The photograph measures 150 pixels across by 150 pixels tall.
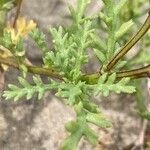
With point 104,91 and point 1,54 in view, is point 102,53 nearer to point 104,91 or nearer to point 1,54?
point 104,91

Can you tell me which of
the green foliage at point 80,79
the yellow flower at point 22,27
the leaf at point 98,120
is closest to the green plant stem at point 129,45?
the green foliage at point 80,79

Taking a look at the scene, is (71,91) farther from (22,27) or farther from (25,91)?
(22,27)

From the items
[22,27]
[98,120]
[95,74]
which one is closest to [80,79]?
[95,74]

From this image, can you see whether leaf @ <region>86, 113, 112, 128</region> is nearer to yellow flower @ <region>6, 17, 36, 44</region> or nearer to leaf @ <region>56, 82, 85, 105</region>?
leaf @ <region>56, 82, 85, 105</region>

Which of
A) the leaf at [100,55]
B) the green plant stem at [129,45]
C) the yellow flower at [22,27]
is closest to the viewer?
the green plant stem at [129,45]

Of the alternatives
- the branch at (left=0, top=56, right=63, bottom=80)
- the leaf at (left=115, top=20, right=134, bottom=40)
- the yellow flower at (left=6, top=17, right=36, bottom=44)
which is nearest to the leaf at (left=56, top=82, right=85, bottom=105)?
the branch at (left=0, top=56, right=63, bottom=80)

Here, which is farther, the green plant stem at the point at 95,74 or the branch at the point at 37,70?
the branch at the point at 37,70

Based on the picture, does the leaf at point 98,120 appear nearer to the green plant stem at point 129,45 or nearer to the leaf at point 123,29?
the green plant stem at point 129,45

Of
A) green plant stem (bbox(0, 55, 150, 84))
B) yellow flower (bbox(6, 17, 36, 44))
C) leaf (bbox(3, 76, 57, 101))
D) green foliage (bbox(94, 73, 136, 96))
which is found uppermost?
yellow flower (bbox(6, 17, 36, 44))

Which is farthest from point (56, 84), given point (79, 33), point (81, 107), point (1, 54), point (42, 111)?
point (42, 111)
